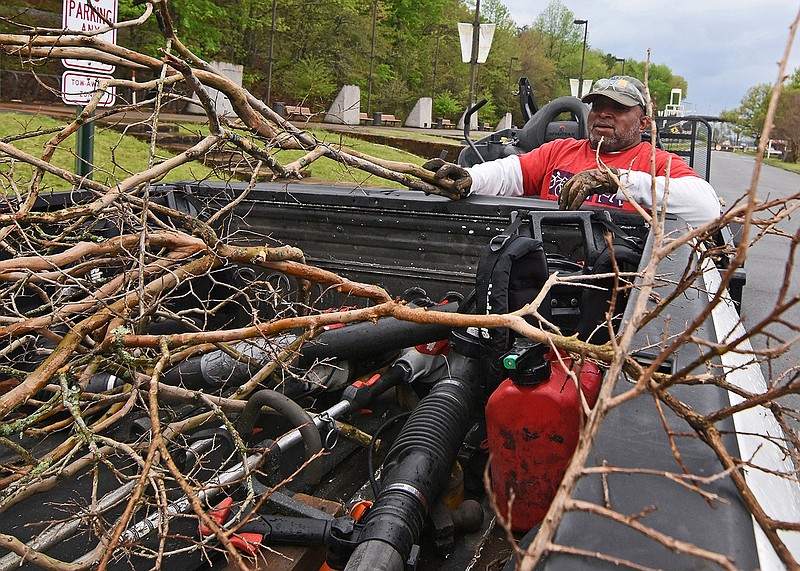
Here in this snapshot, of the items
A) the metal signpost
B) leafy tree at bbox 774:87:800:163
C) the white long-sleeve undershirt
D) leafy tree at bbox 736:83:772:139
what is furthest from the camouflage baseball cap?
leafy tree at bbox 736:83:772:139

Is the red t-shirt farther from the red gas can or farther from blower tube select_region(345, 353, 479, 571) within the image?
the red gas can

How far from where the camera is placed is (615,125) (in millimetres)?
4215

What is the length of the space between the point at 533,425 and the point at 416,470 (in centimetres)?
38

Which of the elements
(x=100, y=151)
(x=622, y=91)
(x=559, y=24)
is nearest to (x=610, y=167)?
(x=622, y=91)

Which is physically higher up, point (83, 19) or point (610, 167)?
point (83, 19)

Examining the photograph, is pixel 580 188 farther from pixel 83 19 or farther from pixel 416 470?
pixel 83 19

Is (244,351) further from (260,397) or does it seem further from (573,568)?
(573,568)

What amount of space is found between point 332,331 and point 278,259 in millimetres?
476

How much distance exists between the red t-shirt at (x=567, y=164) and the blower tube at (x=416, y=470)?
1587 mm

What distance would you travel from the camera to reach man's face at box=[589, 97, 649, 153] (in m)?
4.21

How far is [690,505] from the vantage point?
1093 millimetres

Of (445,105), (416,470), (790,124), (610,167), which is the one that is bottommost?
Answer: (416,470)

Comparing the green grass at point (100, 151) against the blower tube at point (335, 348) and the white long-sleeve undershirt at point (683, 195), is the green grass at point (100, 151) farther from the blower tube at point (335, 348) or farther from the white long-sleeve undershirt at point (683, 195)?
the white long-sleeve undershirt at point (683, 195)

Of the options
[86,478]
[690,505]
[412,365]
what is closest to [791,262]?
[690,505]
